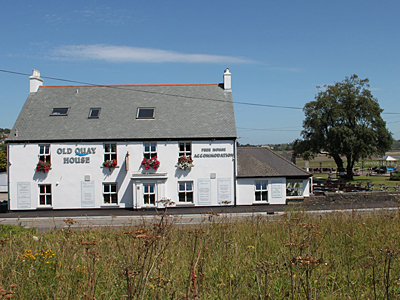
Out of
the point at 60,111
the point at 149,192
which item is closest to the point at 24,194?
the point at 60,111

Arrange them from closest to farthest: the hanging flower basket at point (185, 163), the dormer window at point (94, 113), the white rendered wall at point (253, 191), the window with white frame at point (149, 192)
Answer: the window with white frame at point (149, 192) < the hanging flower basket at point (185, 163) < the white rendered wall at point (253, 191) < the dormer window at point (94, 113)

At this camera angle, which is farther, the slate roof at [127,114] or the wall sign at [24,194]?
the slate roof at [127,114]

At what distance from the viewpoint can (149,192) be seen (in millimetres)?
23828

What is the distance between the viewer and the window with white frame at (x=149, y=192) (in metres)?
23.8

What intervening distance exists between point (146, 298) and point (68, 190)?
21814mm

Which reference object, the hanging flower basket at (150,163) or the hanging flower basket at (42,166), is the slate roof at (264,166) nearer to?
the hanging flower basket at (150,163)

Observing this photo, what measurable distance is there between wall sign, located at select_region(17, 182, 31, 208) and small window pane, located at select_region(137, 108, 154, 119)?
30.3 feet

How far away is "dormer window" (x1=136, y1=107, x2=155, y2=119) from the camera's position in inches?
1028

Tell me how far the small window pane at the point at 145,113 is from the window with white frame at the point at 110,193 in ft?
17.9

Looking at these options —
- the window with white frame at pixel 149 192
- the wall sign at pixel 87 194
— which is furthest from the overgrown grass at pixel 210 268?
the wall sign at pixel 87 194

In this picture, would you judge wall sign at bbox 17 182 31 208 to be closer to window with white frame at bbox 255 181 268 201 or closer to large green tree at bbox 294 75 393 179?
window with white frame at bbox 255 181 268 201

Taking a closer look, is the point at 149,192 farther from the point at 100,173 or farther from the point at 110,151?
the point at 110,151

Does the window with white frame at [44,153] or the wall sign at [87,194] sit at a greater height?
the window with white frame at [44,153]

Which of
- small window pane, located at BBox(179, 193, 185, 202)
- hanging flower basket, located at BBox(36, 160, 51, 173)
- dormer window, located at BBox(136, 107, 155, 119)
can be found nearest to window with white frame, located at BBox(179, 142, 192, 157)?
small window pane, located at BBox(179, 193, 185, 202)
